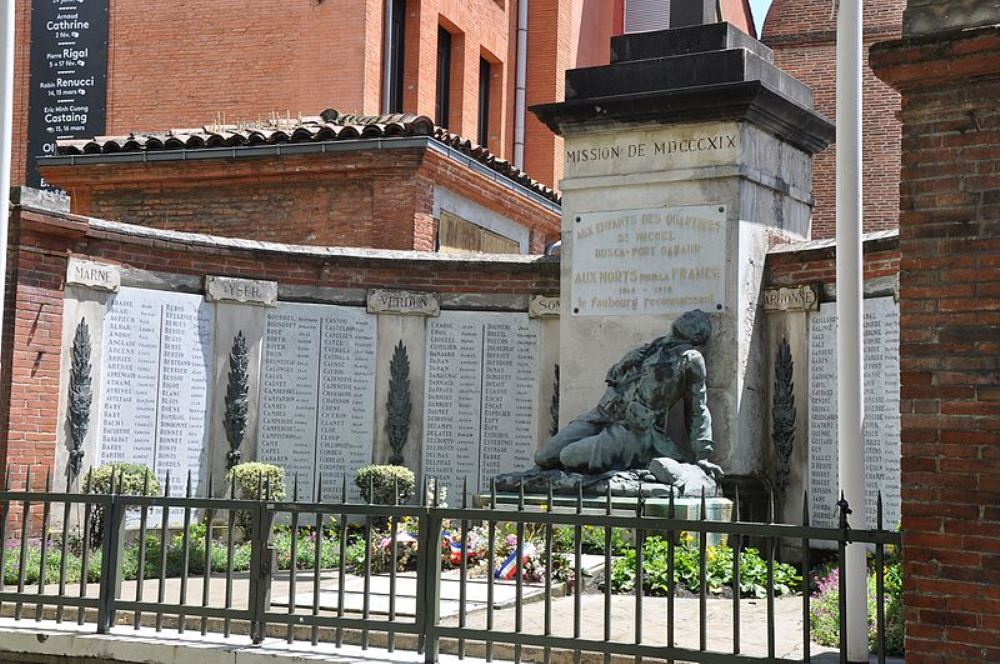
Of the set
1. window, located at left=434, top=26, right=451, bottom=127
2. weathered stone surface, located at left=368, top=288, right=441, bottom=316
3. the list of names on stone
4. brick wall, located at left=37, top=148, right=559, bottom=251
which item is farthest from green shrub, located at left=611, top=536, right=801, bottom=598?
the list of names on stone

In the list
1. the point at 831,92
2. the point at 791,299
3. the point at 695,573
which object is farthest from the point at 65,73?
the point at 695,573

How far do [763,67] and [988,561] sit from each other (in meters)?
7.05

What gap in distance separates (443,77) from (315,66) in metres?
3.34

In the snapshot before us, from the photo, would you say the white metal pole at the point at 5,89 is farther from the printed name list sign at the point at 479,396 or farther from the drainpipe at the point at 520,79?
the drainpipe at the point at 520,79

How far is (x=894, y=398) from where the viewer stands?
10.8 meters

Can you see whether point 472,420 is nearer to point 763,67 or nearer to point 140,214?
point 763,67

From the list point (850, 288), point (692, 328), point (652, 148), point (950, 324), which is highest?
point (652, 148)

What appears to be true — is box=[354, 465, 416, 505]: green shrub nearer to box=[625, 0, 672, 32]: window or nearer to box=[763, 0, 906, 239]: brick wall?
box=[625, 0, 672, 32]: window

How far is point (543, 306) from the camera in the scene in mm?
13281

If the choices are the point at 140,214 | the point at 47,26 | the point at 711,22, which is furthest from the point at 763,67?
the point at 47,26

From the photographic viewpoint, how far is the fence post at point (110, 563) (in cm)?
736

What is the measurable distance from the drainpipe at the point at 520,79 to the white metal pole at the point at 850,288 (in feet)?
53.8

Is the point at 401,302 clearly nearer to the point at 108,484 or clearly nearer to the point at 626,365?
the point at 626,365

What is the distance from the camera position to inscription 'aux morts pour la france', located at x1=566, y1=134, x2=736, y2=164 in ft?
38.7
